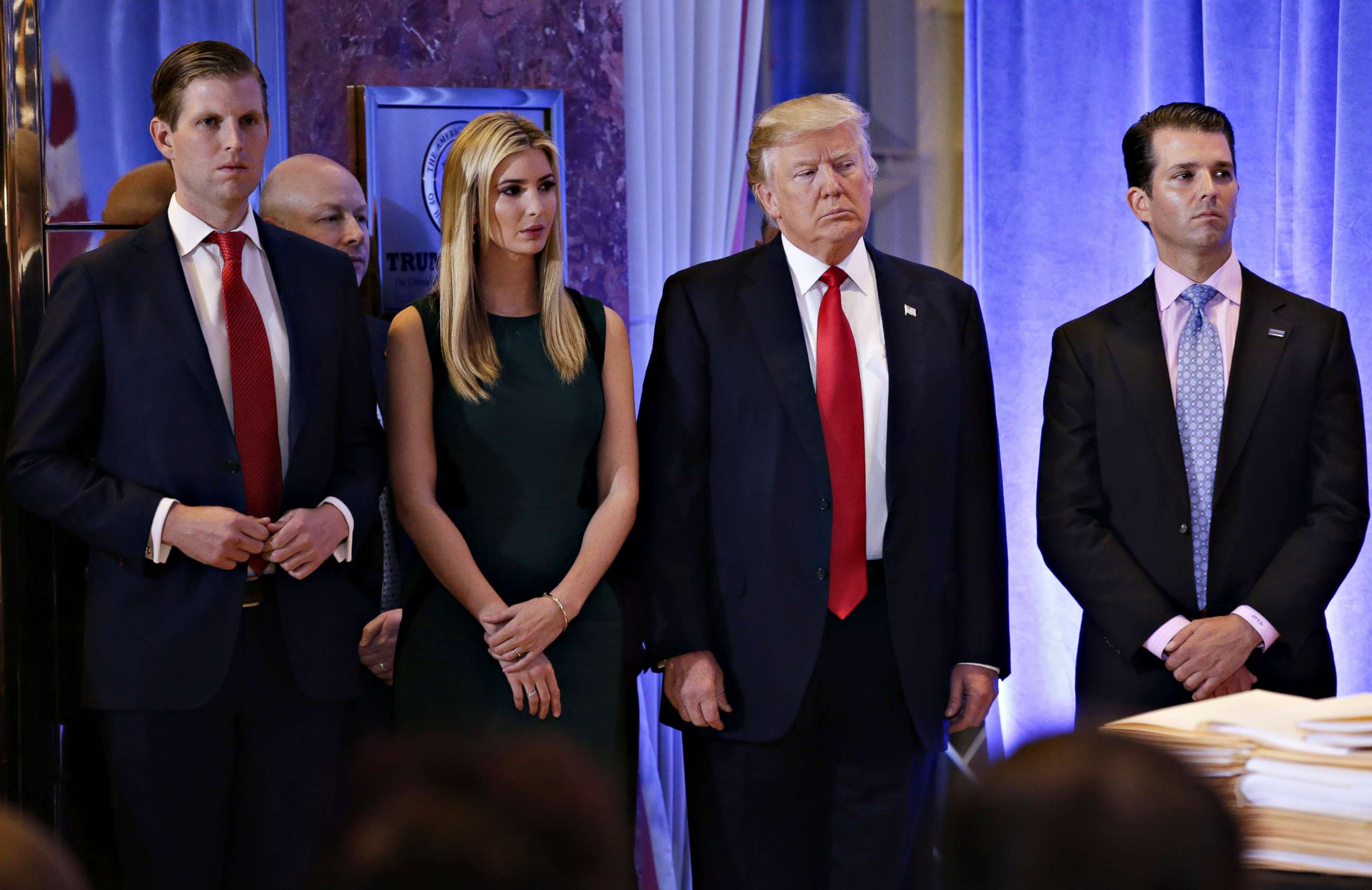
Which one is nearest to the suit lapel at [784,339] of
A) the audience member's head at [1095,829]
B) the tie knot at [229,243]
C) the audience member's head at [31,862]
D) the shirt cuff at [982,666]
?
the shirt cuff at [982,666]

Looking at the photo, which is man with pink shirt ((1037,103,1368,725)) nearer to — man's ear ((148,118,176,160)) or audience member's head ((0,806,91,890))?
man's ear ((148,118,176,160))

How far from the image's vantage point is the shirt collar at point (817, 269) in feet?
8.57

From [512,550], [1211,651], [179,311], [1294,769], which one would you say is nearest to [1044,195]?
[1211,651]

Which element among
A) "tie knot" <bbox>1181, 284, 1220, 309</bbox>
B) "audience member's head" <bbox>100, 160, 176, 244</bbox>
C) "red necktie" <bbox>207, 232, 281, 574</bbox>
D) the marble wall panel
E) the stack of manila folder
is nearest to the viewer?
the stack of manila folder

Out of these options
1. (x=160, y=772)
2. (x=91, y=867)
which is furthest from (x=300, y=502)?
(x=91, y=867)

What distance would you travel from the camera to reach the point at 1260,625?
2516 millimetres

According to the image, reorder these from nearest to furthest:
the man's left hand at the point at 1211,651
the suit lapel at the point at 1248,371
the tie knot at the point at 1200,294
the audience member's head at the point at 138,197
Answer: the man's left hand at the point at 1211,651 < the suit lapel at the point at 1248,371 < the tie knot at the point at 1200,294 < the audience member's head at the point at 138,197

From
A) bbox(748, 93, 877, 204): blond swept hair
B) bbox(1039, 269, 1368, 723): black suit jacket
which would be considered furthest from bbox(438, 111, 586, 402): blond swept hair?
bbox(1039, 269, 1368, 723): black suit jacket

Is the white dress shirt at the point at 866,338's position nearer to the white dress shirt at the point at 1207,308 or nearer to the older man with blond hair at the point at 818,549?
the older man with blond hair at the point at 818,549

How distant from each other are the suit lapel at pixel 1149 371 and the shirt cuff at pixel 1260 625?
227mm

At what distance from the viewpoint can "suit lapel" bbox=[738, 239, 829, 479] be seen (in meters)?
2.49

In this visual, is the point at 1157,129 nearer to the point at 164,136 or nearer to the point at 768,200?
the point at 768,200

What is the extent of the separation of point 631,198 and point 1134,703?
190 cm

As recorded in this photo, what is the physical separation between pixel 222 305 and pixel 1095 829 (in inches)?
81.7
